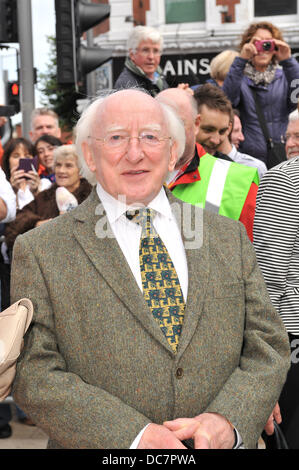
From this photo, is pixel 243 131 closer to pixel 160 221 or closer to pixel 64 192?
pixel 64 192

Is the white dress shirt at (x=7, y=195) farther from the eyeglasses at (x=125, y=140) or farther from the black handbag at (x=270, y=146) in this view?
the black handbag at (x=270, y=146)

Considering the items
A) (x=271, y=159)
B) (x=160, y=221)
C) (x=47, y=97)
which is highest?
(x=160, y=221)

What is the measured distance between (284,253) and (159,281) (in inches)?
29.8

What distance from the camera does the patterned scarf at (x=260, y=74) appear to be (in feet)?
22.4

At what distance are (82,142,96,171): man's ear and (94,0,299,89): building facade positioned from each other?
16.9m

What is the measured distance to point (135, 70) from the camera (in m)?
6.86

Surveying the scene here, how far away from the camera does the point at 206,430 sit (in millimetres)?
2650

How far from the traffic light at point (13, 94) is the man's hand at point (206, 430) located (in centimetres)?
557

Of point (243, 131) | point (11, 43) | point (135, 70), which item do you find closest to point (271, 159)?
point (243, 131)

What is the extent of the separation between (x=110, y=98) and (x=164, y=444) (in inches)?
50.8

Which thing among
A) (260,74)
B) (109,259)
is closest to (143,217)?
(109,259)

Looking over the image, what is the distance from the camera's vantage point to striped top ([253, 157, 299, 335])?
134 inches

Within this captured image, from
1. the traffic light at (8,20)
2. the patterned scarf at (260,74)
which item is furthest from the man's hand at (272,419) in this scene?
the traffic light at (8,20)

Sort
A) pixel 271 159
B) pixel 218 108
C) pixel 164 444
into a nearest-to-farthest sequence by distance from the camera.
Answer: pixel 164 444
pixel 218 108
pixel 271 159
